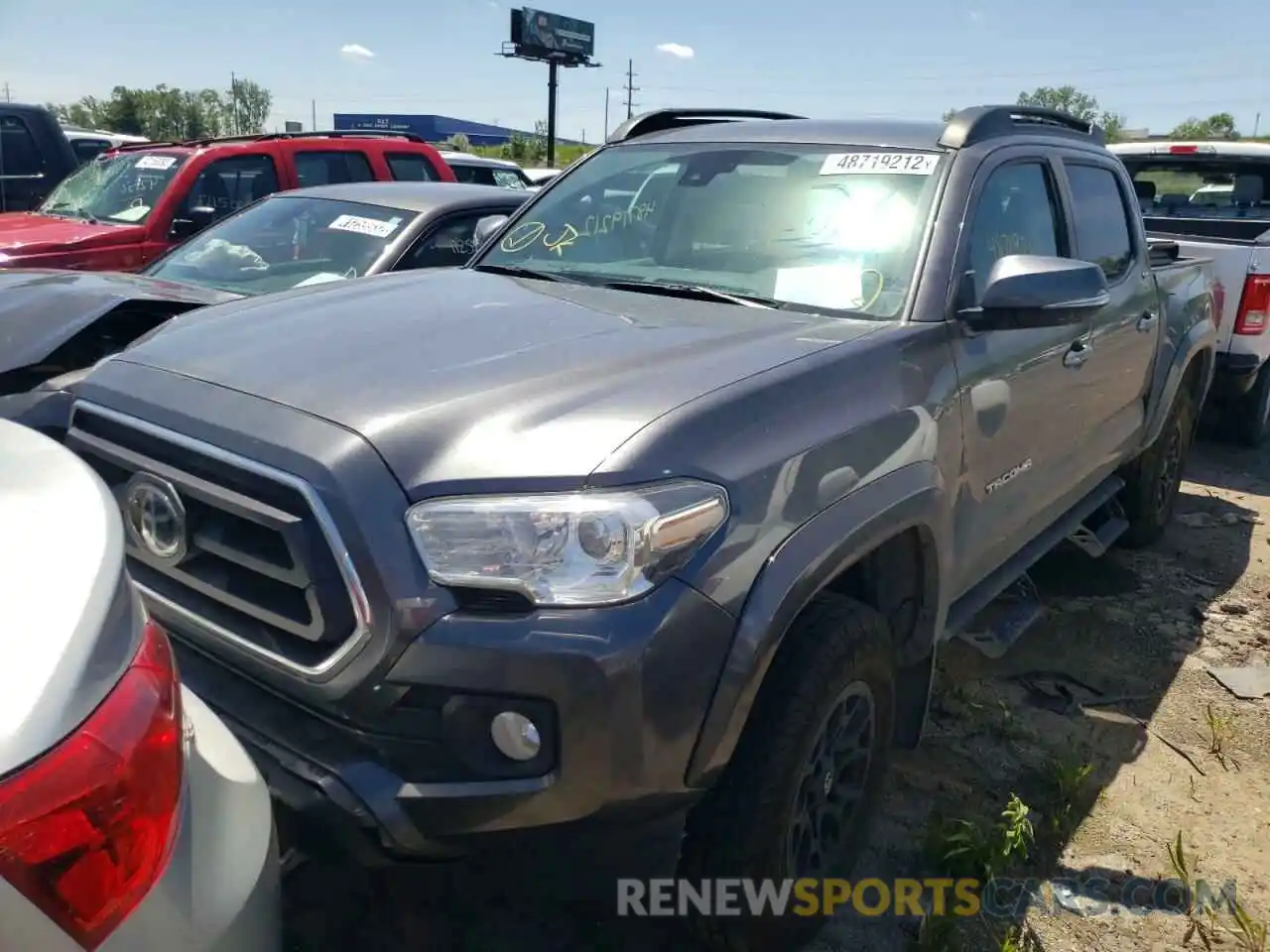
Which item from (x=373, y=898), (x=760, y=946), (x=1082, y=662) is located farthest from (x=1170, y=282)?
(x=373, y=898)

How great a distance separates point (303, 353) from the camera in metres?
A: 2.33

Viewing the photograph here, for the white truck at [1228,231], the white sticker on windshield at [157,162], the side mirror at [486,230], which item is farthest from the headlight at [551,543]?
the white sticker on windshield at [157,162]

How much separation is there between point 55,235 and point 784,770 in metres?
6.64

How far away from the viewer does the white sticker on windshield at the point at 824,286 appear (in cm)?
278

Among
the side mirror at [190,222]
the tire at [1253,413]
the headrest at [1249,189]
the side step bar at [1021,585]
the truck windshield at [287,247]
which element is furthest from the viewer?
the headrest at [1249,189]

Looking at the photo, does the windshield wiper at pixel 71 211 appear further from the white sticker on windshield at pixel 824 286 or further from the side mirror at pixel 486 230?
the white sticker on windshield at pixel 824 286

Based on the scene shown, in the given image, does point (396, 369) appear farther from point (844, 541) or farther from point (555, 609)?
point (844, 541)

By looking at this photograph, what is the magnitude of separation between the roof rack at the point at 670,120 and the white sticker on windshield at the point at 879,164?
31.2 inches

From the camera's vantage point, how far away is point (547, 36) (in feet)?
175

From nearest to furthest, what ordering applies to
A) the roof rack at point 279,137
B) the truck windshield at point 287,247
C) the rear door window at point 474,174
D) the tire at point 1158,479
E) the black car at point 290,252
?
the black car at point 290,252 < the tire at point 1158,479 < the truck windshield at point 287,247 < the roof rack at point 279,137 < the rear door window at point 474,174

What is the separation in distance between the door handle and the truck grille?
2517 mm

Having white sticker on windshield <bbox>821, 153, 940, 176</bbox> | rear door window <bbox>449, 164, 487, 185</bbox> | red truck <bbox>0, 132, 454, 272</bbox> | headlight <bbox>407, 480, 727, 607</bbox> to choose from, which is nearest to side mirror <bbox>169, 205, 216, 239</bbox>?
red truck <bbox>0, 132, 454, 272</bbox>

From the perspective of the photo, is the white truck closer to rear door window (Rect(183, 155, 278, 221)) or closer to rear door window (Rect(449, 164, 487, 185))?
rear door window (Rect(183, 155, 278, 221))

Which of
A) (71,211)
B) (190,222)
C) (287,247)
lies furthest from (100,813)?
(71,211)
